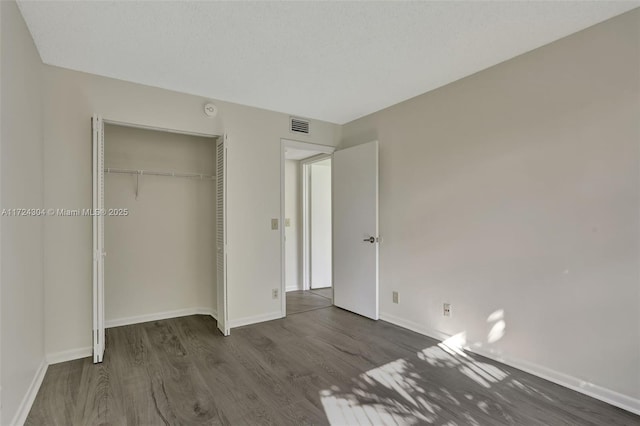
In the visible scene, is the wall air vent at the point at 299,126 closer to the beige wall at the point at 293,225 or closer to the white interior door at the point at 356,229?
the white interior door at the point at 356,229

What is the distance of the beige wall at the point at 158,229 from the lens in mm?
3621

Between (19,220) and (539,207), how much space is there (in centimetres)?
359

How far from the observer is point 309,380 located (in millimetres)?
2438

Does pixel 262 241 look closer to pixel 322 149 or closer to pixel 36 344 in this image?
pixel 322 149

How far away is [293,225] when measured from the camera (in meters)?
5.60

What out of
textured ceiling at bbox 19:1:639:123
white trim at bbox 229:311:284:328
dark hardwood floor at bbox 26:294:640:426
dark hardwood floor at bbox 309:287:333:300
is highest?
textured ceiling at bbox 19:1:639:123

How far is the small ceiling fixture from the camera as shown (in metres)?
3.44

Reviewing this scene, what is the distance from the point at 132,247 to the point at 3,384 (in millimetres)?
2167

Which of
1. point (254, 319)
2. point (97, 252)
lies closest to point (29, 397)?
point (97, 252)

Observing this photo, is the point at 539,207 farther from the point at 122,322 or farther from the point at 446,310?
the point at 122,322

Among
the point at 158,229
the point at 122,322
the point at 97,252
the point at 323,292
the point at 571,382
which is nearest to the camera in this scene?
the point at 571,382

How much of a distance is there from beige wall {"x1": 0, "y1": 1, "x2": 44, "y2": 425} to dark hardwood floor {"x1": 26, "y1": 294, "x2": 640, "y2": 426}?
1.14ft

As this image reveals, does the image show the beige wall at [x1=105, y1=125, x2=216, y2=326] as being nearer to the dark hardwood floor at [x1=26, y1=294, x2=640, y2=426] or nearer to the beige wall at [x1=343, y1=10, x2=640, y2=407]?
the dark hardwood floor at [x1=26, y1=294, x2=640, y2=426]

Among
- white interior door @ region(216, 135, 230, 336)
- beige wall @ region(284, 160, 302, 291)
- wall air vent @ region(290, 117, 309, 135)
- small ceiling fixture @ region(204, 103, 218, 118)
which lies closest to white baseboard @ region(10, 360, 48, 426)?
white interior door @ region(216, 135, 230, 336)
